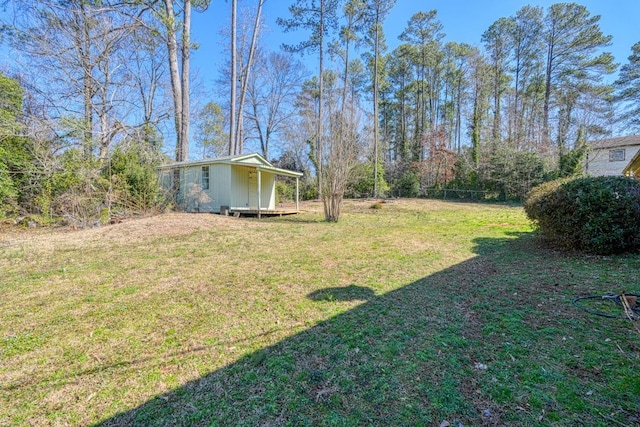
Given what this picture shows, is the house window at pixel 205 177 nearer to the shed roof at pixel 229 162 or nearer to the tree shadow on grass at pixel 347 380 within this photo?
the shed roof at pixel 229 162

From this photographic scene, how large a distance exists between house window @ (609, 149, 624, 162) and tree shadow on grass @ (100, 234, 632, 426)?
27.5 m

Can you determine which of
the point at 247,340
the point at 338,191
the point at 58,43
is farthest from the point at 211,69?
the point at 247,340

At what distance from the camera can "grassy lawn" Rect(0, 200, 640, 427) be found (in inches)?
68.4

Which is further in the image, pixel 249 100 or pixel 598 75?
pixel 249 100

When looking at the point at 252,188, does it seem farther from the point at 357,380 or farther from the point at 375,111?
the point at 357,380

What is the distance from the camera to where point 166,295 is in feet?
11.6

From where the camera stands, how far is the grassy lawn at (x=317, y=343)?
1.74 m

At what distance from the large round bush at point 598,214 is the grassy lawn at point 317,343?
310 millimetres

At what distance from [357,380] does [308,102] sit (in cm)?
2363

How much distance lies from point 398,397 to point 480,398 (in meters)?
0.50

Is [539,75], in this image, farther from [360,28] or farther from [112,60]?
[112,60]

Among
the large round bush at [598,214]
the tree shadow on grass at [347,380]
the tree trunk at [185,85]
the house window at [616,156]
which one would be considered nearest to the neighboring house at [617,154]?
the house window at [616,156]

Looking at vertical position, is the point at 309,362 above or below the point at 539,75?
below

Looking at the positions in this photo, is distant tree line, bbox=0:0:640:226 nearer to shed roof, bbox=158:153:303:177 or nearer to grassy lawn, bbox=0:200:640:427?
shed roof, bbox=158:153:303:177
